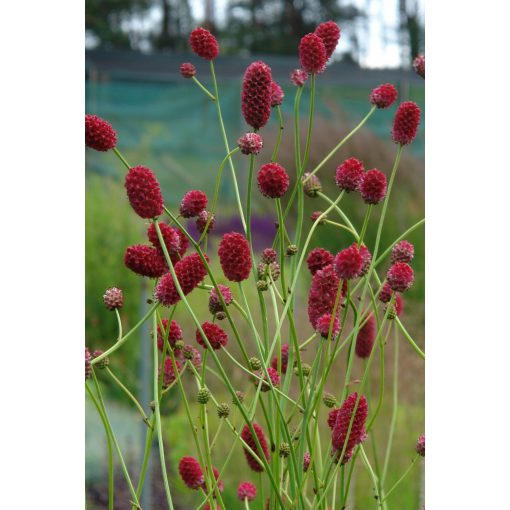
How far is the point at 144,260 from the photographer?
699 millimetres

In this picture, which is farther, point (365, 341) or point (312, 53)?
point (365, 341)

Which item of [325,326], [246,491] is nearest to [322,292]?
[325,326]

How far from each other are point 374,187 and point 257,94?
0.43ft

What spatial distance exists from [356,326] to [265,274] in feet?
0.34

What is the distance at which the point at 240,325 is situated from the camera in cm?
256

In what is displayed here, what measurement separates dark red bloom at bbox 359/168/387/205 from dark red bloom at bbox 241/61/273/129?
0.11m

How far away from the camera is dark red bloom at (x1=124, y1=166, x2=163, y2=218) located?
0.64m

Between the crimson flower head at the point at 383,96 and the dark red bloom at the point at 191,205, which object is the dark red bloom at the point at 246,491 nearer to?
the dark red bloom at the point at 191,205

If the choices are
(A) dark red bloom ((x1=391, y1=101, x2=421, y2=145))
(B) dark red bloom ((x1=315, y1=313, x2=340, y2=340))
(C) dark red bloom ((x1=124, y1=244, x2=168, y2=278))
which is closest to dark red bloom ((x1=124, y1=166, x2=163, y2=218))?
(C) dark red bloom ((x1=124, y1=244, x2=168, y2=278))

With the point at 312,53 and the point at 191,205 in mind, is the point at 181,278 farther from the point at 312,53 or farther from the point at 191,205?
the point at 312,53

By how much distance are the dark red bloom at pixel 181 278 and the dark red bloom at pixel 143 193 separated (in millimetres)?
76
